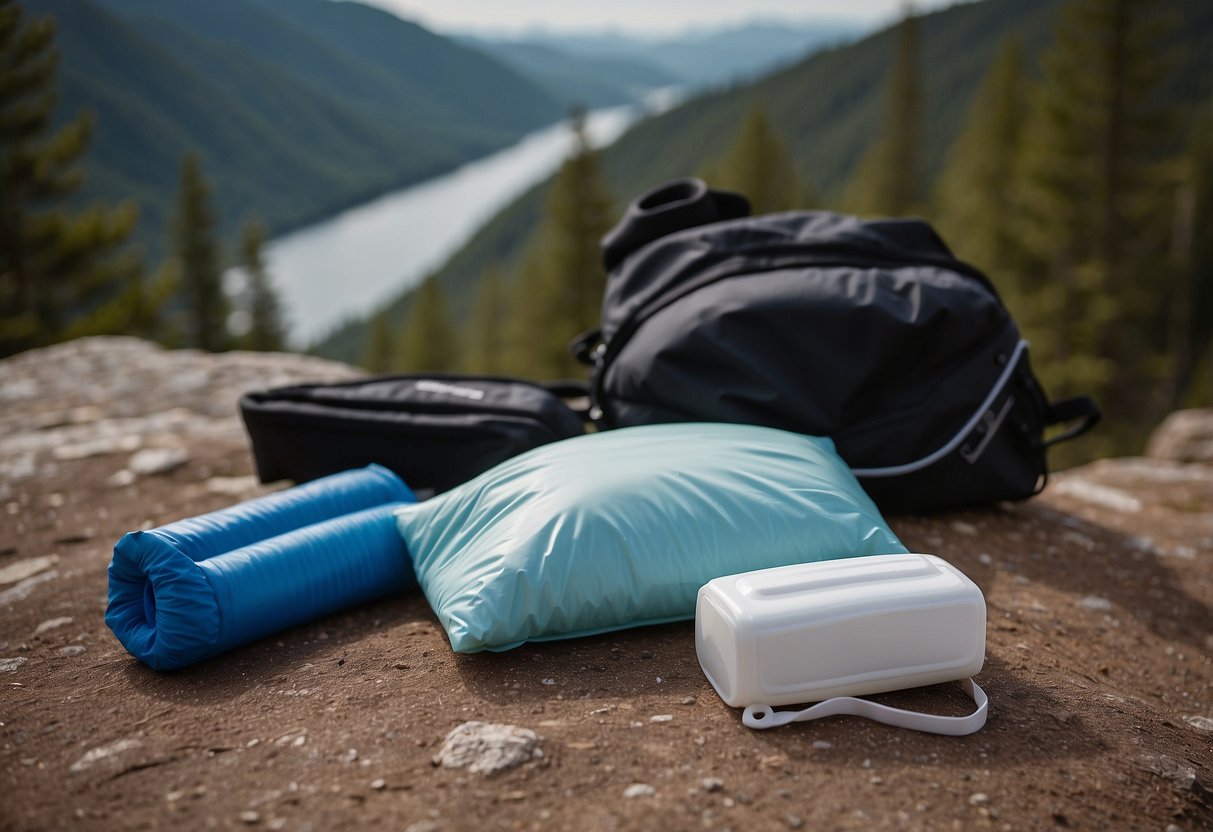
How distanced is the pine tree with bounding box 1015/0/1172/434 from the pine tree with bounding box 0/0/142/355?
24566 mm

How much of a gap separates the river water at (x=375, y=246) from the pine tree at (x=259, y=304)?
47132 mm

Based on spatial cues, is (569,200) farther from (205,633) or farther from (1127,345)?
(205,633)

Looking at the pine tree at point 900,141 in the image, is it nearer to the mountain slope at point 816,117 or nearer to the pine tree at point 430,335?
the pine tree at point 430,335

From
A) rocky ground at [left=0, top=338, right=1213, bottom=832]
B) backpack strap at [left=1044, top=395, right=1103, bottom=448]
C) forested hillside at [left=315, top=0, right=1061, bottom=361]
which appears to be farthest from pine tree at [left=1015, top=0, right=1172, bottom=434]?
forested hillside at [left=315, top=0, right=1061, bottom=361]

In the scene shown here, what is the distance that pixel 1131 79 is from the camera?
2050cm

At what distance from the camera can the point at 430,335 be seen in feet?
143

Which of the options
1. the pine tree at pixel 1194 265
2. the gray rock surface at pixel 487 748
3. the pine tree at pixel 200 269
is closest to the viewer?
the gray rock surface at pixel 487 748

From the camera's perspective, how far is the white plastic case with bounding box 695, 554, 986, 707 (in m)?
2.01

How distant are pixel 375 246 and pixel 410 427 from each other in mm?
143307

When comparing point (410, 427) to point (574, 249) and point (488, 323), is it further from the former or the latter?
point (488, 323)

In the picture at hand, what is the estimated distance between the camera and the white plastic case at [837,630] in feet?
6.59

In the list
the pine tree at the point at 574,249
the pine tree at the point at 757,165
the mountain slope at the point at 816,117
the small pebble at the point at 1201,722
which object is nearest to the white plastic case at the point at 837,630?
the small pebble at the point at 1201,722

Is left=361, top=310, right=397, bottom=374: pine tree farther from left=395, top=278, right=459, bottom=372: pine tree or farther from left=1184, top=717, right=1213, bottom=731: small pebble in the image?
left=1184, top=717, right=1213, bottom=731: small pebble

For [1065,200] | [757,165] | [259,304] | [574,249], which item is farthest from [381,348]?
[1065,200]
